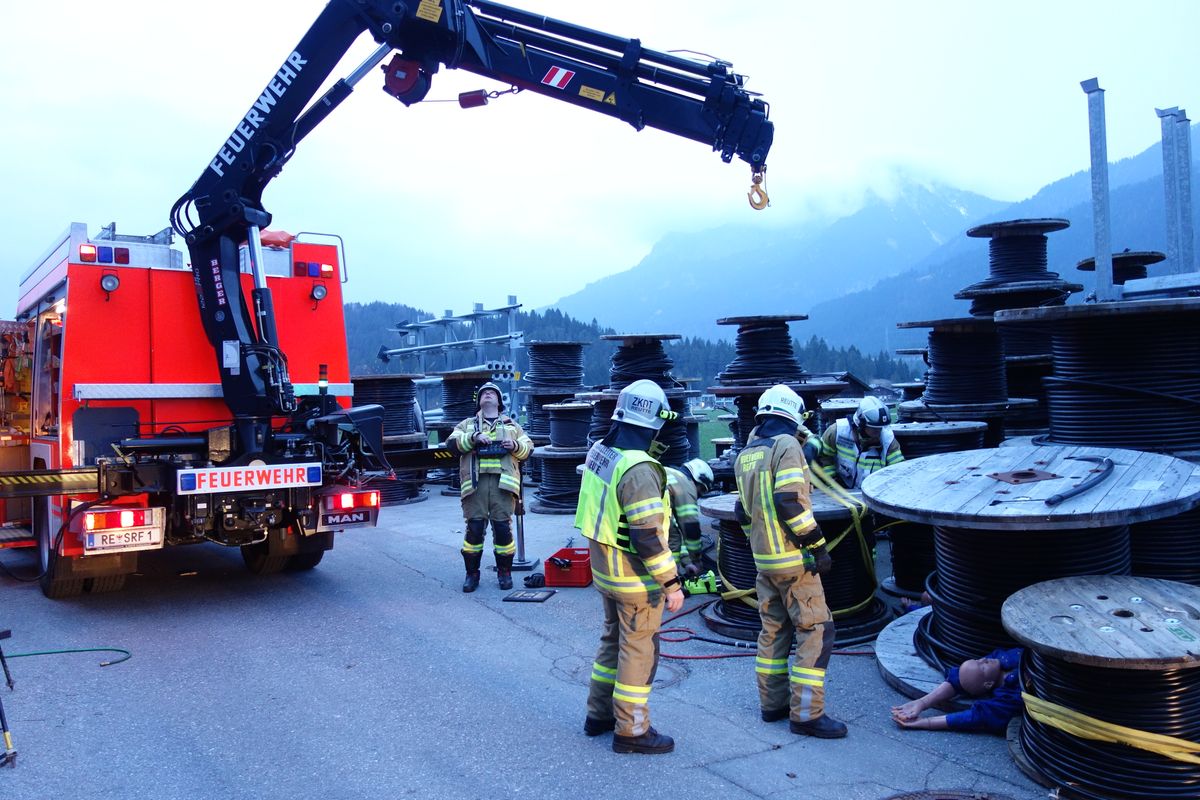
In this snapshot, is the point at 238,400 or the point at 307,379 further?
the point at 307,379

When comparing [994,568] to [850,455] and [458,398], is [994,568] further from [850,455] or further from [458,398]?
[458,398]

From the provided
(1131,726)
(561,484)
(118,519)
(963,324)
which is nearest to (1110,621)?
(1131,726)

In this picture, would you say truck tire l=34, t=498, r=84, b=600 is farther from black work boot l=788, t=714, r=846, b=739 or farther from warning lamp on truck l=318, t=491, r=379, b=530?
black work boot l=788, t=714, r=846, b=739

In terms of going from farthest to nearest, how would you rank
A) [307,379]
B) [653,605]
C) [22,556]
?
[22,556] → [307,379] → [653,605]

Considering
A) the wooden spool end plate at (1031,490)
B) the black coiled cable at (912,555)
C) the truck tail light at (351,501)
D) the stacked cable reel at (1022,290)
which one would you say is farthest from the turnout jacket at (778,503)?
the stacked cable reel at (1022,290)

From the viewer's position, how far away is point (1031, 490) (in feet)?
17.1

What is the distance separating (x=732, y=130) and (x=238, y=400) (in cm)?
514

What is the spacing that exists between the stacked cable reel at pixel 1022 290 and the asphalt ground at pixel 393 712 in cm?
456

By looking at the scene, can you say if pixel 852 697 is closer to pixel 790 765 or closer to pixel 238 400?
pixel 790 765

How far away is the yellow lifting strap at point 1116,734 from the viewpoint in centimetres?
394

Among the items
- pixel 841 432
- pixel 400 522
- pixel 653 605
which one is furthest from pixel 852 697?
pixel 400 522

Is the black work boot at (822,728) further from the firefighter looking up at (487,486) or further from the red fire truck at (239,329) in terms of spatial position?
the red fire truck at (239,329)

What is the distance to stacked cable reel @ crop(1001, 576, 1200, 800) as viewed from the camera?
394 centimetres

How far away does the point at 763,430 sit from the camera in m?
5.57
